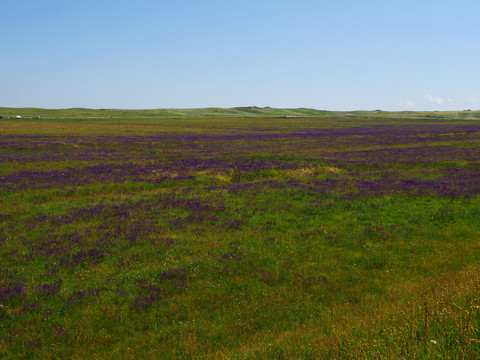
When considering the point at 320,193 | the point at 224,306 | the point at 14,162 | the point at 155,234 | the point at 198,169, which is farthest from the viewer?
the point at 14,162

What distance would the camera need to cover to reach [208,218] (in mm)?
16859

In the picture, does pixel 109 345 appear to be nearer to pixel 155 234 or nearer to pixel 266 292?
pixel 266 292

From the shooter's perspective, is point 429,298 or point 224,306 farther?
point 224,306

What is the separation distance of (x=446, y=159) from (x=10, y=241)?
41.6 m

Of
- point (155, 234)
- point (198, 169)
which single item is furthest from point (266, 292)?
point (198, 169)

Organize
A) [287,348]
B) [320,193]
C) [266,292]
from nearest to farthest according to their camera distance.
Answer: [287,348] < [266,292] < [320,193]

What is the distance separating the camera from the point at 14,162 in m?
36.4

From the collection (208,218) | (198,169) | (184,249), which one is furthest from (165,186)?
(184,249)

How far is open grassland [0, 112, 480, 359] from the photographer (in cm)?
707

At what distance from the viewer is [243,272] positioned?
35.9ft

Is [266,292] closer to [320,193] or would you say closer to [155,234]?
[155,234]

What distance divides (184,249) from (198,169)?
20.0 meters

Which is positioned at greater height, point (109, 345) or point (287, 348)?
point (287, 348)

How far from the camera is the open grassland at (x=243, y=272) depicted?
23.2 feet
